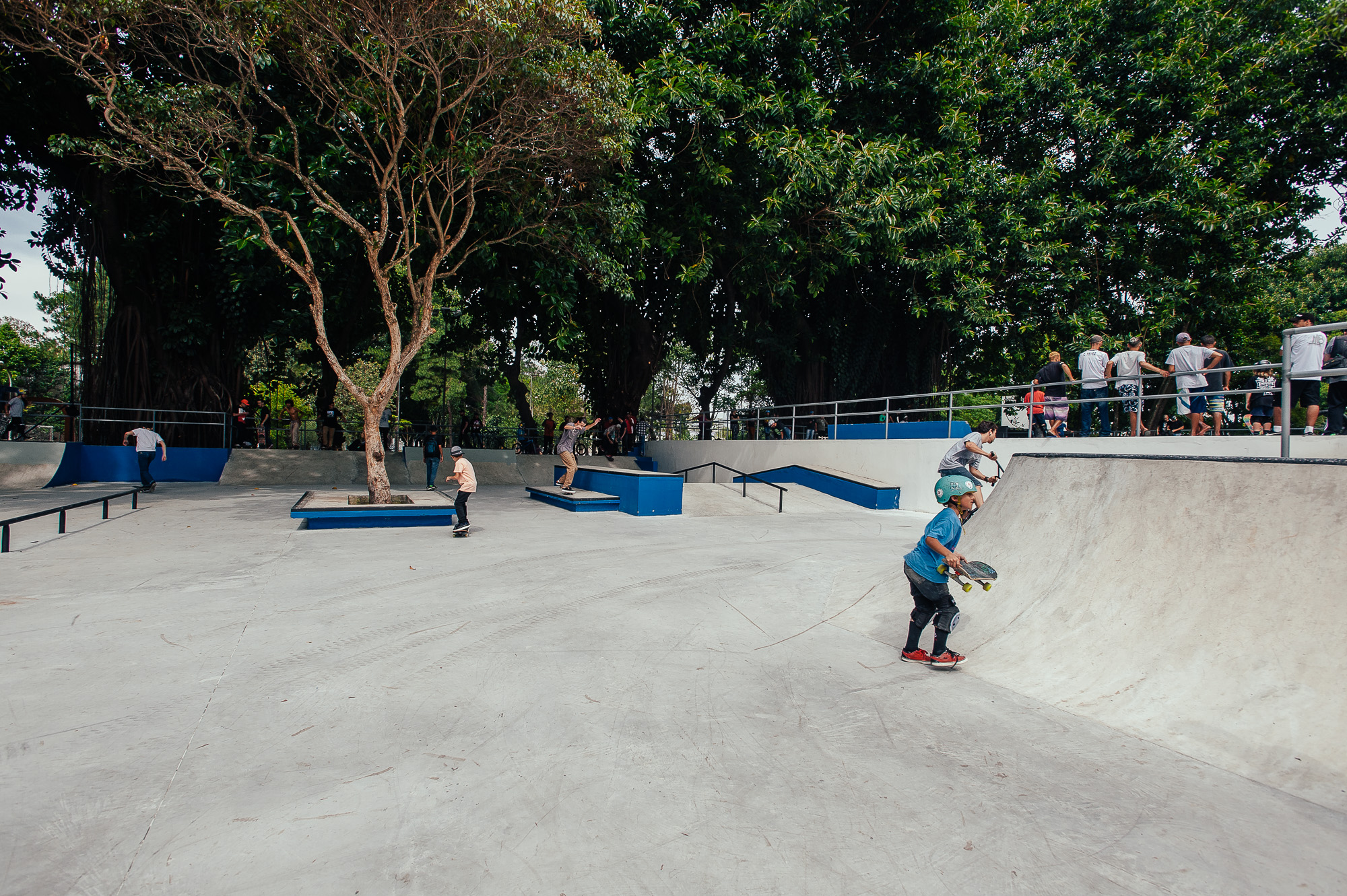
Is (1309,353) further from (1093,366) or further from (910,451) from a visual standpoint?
(910,451)

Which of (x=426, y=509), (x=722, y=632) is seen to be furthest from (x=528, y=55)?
(x=722, y=632)

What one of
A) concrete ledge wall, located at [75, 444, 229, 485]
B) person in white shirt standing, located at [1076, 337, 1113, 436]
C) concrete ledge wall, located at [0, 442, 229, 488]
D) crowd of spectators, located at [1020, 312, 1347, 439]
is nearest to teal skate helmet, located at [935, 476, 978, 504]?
crowd of spectators, located at [1020, 312, 1347, 439]

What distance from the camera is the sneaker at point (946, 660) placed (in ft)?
14.8

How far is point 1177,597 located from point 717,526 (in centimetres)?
747

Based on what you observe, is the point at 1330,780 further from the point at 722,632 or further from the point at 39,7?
the point at 39,7

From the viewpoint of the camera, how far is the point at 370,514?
390 inches

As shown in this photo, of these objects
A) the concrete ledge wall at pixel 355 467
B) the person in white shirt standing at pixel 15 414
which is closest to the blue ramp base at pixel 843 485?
the concrete ledge wall at pixel 355 467

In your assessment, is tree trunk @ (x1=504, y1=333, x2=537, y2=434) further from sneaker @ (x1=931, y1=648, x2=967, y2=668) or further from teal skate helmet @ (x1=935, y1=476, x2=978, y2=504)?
sneaker @ (x1=931, y1=648, x2=967, y2=668)

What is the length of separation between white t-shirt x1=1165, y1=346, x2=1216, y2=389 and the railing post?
4320mm

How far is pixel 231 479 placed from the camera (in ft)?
56.4

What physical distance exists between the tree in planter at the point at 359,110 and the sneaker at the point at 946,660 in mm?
9066

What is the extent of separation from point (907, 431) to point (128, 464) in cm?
1886

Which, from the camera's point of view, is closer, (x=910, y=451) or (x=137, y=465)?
(x=910, y=451)

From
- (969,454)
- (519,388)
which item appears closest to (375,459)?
(969,454)
